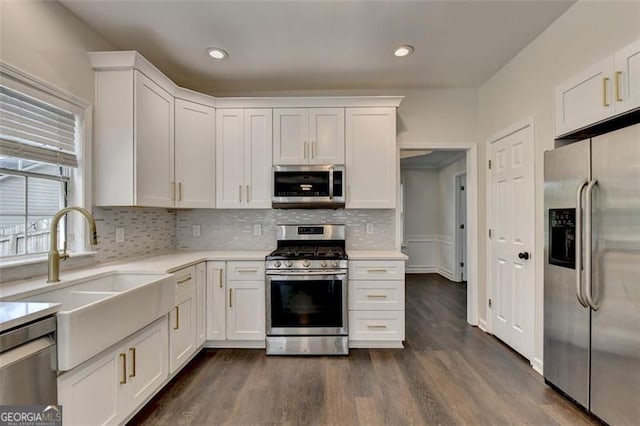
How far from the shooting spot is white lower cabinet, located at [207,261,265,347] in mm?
2785

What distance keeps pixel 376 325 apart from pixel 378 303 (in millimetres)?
203

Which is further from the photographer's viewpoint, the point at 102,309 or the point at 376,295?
the point at 376,295

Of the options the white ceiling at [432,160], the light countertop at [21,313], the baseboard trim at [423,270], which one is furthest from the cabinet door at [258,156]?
the baseboard trim at [423,270]

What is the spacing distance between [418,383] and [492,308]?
4.53ft

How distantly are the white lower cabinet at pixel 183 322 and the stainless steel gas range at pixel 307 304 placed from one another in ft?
2.07

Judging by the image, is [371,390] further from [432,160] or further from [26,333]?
[432,160]

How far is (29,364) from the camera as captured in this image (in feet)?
3.79

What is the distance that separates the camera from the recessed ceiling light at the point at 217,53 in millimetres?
2583

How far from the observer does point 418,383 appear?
7.30 feet

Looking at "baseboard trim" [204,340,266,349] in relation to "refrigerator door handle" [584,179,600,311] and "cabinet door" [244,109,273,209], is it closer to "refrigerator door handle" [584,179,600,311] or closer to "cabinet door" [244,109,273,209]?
"cabinet door" [244,109,273,209]

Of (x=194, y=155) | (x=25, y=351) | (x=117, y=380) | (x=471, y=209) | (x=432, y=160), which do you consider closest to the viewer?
(x=25, y=351)

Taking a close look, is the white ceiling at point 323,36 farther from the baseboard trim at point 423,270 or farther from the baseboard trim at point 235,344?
the baseboard trim at point 423,270

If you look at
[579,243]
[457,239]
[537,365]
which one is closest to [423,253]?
[457,239]

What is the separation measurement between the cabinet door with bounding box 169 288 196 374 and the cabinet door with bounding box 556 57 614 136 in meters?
3.08
